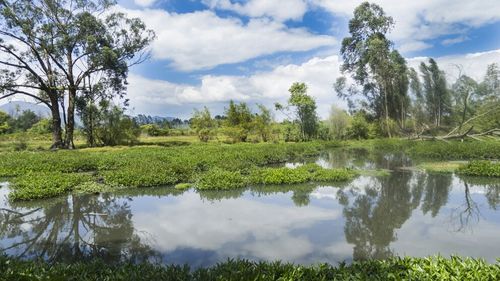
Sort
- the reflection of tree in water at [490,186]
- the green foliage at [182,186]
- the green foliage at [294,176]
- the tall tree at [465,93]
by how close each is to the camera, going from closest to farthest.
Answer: the reflection of tree in water at [490,186]
the green foliage at [182,186]
the green foliage at [294,176]
the tall tree at [465,93]

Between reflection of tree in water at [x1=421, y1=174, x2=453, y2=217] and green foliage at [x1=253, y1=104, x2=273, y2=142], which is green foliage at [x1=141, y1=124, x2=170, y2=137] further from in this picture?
reflection of tree in water at [x1=421, y1=174, x2=453, y2=217]

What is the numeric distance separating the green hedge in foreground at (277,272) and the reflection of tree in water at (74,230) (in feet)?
6.32

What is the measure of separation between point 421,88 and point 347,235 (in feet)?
98.2

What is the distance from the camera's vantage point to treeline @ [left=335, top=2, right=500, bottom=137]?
25547 mm

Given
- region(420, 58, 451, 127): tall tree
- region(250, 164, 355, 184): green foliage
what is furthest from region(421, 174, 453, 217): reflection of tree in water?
region(420, 58, 451, 127): tall tree

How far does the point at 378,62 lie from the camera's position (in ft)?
121

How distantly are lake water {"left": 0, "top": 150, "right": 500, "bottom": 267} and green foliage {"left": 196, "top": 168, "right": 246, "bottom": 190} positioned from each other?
411 mm

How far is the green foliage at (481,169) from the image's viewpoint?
14.9 meters

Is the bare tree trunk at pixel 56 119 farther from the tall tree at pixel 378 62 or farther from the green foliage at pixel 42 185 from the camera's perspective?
the tall tree at pixel 378 62

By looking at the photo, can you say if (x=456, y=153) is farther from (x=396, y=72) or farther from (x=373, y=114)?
(x=373, y=114)

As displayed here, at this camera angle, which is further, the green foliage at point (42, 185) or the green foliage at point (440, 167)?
the green foliage at point (440, 167)

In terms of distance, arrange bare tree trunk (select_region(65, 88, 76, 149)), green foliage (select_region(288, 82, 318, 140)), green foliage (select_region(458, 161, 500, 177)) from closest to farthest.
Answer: green foliage (select_region(458, 161, 500, 177))
bare tree trunk (select_region(65, 88, 76, 149))
green foliage (select_region(288, 82, 318, 140))

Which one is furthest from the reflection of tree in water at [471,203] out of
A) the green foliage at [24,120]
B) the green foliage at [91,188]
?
the green foliage at [24,120]

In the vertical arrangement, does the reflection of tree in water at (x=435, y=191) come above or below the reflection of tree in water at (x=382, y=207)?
below
